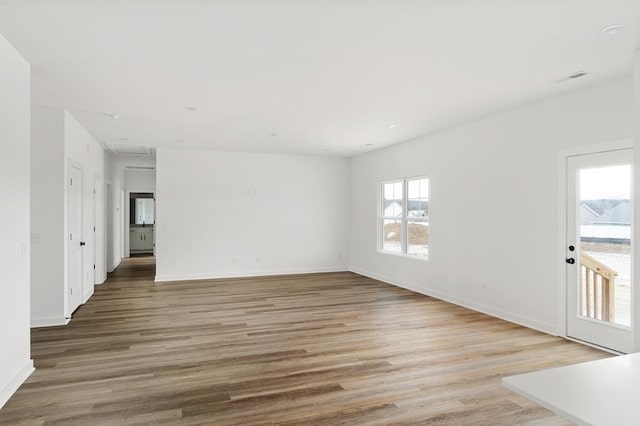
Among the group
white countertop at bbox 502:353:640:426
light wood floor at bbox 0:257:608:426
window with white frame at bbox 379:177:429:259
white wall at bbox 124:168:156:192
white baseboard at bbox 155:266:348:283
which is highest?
white wall at bbox 124:168:156:192

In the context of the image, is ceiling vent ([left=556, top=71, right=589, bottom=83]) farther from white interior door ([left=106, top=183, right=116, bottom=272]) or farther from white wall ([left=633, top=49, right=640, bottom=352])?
white interior door ([left=106, top=183, right=116, bottom=272])

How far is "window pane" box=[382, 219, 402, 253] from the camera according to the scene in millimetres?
7730

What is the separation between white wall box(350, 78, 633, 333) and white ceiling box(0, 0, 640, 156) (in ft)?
1.02

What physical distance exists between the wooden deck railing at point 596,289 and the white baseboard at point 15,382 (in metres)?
5.12

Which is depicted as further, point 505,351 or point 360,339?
point 360,339

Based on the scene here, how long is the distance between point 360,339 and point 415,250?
3.29 metres

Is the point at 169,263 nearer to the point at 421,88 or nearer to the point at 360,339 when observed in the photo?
the point at 360,339

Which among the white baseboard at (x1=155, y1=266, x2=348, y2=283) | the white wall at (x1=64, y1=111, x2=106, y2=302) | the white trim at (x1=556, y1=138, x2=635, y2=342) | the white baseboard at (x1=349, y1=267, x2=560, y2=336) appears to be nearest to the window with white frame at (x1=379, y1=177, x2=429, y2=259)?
the white baseboard at (x1=349, y1=267, x2=560, y2=336)

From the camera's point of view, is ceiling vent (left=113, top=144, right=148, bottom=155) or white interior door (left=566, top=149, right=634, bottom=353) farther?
ceiling vent (left=113, top=144, right=148, bottom=155)

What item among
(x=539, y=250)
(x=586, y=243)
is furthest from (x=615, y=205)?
(x=539, y=250)

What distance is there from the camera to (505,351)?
12.7ft

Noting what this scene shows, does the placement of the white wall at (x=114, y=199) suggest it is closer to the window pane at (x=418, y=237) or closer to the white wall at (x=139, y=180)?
the white wall at (x=139, y=180)

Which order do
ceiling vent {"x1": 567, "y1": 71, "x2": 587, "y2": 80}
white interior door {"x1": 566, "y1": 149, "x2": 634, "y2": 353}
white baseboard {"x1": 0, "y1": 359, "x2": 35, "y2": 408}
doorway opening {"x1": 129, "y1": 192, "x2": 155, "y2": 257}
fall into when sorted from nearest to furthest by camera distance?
white baseboard {"x1": 0, "y1": 359, "x2": 35, "y2": 408} → ceiling vent {"x1": 567, "y1": 71, "x2": 587, "y2": 80} → white interior door {"x1": 566, "y1": 149, "x2": 634, "y2": 353} → doorway opening {"x1": 129, "y1": 192, "x2": 155, "y2": 257}

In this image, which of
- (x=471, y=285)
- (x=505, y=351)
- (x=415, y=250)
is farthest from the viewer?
(x=415, y=250)
